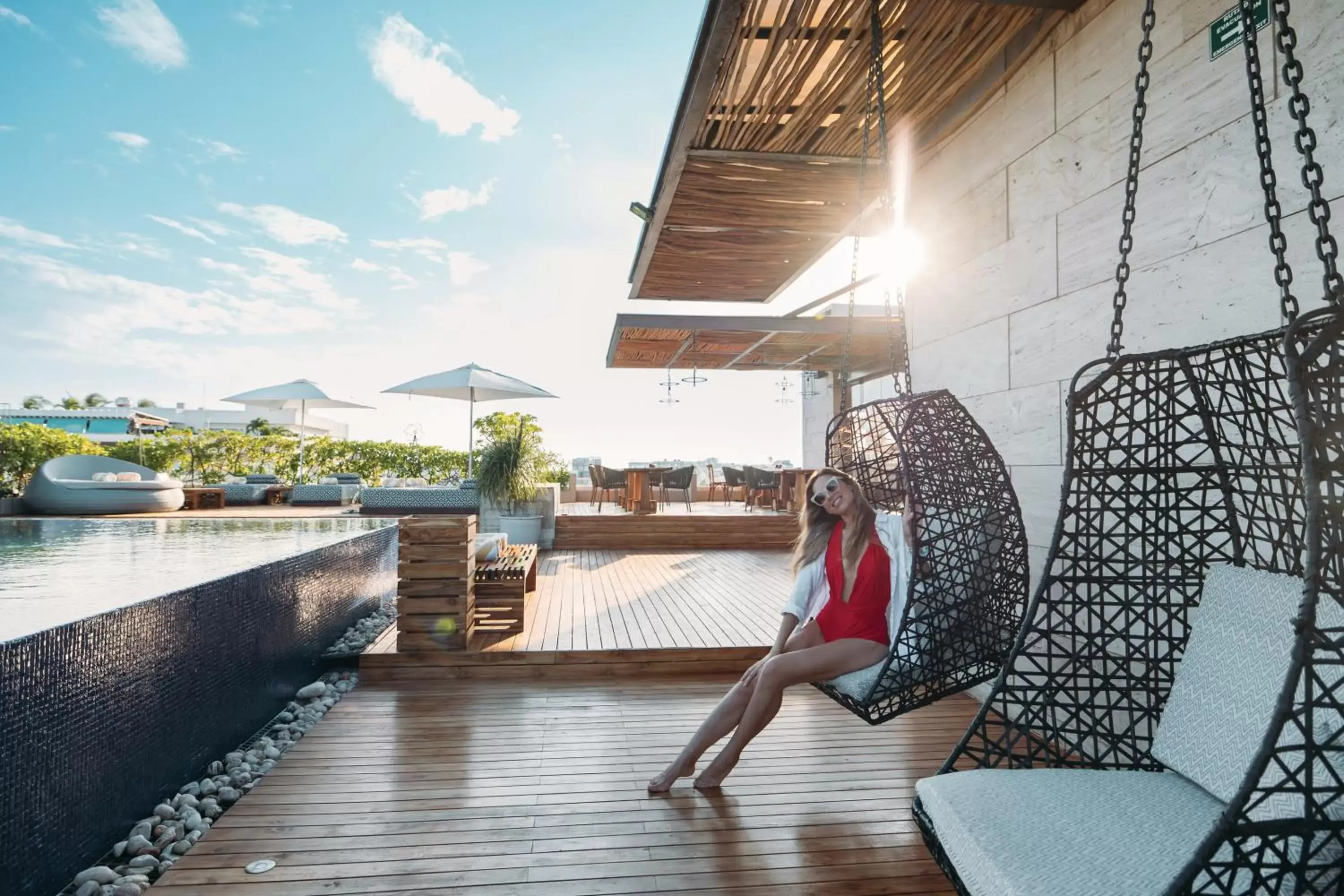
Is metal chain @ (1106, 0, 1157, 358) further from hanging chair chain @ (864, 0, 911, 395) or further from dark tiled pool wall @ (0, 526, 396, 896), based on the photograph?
dark tiled pool wall @ (0, 526, 396, 896)

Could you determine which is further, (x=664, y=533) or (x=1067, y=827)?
(x=664, y=533)

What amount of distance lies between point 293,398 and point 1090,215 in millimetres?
12618

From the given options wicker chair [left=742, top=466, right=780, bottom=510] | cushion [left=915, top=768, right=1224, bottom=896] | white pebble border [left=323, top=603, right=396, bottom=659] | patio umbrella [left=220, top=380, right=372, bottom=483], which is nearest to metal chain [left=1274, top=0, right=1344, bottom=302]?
cushion [left=915, top=768, right=1224, bottom=896]

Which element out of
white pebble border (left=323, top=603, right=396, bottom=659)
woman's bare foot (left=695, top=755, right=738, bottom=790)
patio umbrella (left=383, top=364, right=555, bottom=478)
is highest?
patio umbrella (left=383, top=364, right=555, bottom=478)

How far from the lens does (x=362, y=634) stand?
183 inches

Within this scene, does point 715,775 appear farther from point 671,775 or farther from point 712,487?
point 712,487

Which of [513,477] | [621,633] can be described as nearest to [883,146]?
[621,633]

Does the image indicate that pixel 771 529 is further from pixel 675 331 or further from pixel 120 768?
pixel 120 768

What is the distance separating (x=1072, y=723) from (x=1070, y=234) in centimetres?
203

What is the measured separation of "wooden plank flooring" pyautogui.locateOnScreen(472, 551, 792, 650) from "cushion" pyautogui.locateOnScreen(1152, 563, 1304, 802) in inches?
103

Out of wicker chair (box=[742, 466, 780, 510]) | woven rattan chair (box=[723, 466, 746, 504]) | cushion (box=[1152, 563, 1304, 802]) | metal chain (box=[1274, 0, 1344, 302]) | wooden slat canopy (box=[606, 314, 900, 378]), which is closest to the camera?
metal chain (box=[1274, 0, 1344, 302])

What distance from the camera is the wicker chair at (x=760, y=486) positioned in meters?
10.9

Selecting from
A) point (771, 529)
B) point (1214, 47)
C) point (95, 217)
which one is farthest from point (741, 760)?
point (95, 217)

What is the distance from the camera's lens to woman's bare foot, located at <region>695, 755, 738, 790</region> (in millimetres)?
2410
